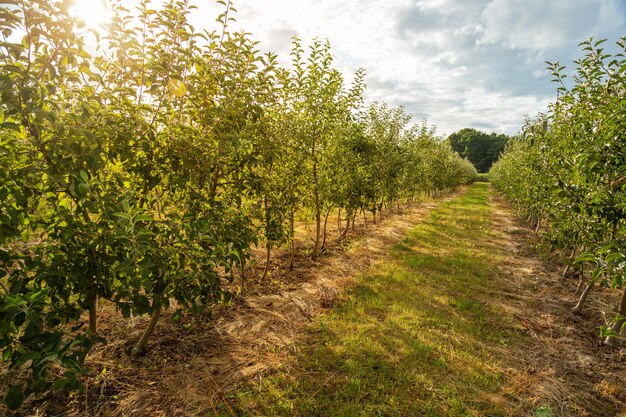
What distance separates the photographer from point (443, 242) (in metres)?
11.4

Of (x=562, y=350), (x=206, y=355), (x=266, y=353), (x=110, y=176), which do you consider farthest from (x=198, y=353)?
(x=562, y=350)

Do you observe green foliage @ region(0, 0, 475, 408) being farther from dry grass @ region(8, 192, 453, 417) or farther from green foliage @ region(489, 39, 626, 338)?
green foliage @ region(489, 39, 626, 338)

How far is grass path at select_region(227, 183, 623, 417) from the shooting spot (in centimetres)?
374

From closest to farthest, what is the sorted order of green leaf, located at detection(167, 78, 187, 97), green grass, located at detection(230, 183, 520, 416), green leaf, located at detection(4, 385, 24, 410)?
green leaf, located at detection(4, 385, 24, 410) → green leaf, located at detection(167, 78, 187, 97) → green grass, located at detection(230, 183, 520, 416)

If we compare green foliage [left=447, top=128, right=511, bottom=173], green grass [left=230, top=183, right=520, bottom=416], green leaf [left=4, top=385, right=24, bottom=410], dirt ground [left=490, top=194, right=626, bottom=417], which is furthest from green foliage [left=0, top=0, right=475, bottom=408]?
green foliage [left=447, top=128, right=511, bottom=173]

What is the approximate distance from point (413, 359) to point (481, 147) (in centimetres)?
12091

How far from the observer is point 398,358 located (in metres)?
4.58

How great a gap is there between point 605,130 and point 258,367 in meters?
6.38

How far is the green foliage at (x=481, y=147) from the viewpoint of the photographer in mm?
104375

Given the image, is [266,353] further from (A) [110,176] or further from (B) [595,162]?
(B) [595,162]

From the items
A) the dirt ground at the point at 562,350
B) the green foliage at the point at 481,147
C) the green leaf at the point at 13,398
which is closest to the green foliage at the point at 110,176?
the green leaf at the point at 13,398

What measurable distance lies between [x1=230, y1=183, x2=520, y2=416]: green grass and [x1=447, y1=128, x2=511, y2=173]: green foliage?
109m

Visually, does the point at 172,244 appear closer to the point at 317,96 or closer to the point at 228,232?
the point at 228,232

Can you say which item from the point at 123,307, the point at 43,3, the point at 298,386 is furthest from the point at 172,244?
the point at 298,386
